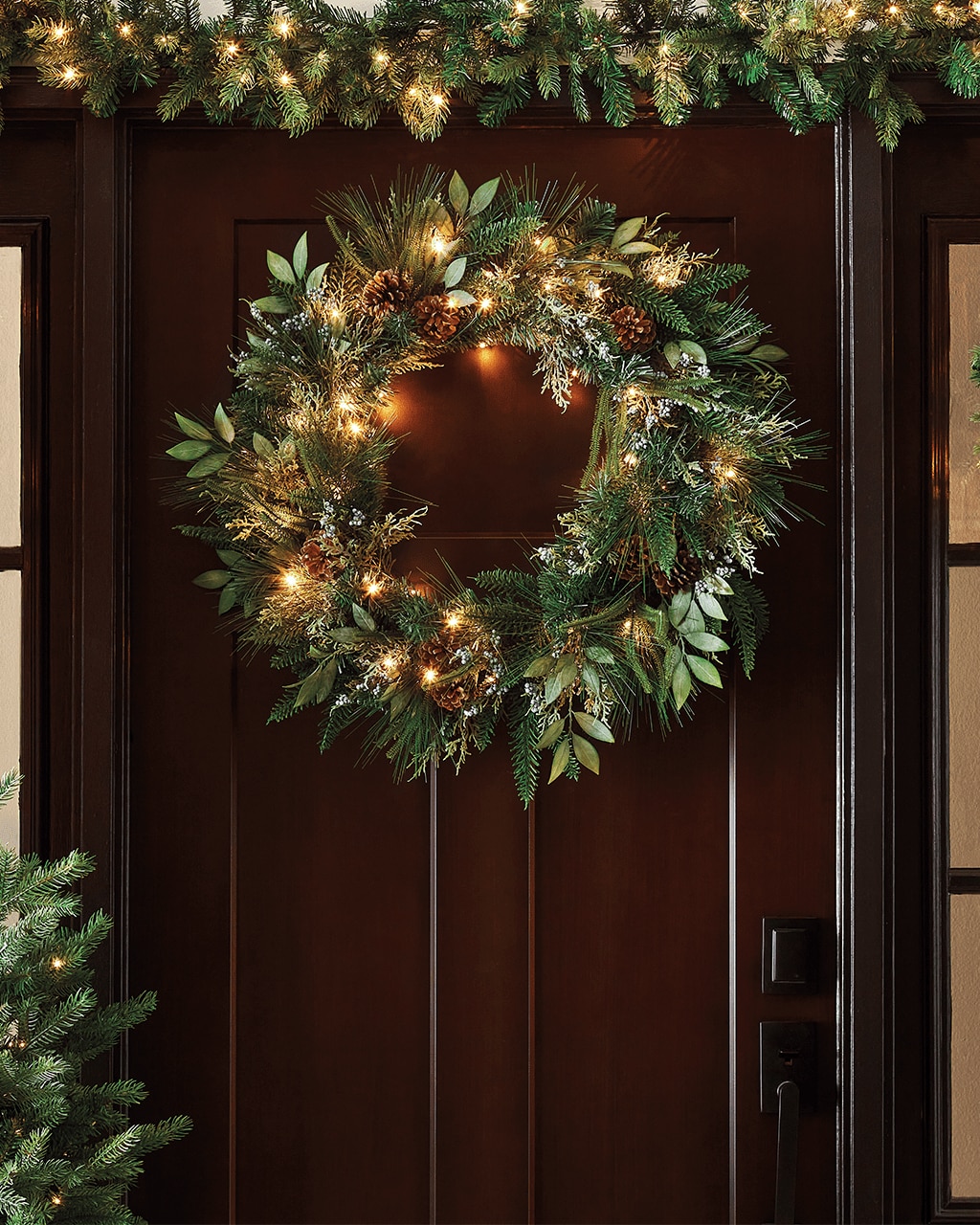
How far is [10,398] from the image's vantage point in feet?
4.99

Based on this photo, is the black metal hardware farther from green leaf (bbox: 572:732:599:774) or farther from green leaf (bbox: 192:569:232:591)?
green leaf (bbox: 192:569:232:591)

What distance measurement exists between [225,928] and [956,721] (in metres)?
1.22

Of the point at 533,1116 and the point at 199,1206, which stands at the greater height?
the point at 533,1116

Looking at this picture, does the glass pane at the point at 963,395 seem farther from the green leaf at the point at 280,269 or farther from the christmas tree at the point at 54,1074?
the christmas tree at the point at 54,1074

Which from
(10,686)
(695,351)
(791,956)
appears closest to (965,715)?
(791,956)

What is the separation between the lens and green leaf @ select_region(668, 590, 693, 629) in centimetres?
138

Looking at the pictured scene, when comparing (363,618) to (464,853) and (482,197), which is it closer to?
(464,853)

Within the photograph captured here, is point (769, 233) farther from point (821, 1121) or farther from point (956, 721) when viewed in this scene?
point (821, 1121)

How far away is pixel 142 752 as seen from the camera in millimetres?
1500

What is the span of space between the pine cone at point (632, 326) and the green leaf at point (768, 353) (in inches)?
6.3

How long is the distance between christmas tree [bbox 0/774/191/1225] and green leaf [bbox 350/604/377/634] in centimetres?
49

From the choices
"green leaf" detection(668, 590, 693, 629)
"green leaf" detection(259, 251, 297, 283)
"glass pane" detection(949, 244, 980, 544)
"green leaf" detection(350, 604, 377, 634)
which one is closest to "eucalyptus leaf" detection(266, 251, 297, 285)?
"green leaf" detection(259, 251, 297, 283)

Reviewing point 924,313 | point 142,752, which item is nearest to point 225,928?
point 142,752

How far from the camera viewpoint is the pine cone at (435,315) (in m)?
1.41
